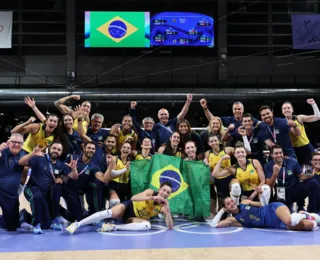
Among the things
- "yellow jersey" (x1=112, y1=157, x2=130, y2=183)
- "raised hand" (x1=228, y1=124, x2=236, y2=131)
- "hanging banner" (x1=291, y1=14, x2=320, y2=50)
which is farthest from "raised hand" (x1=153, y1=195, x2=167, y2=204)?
"hanging banner" (x1=291, y1=14, x2=320, y2=50)

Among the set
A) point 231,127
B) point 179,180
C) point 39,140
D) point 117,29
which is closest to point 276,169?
point 231,127

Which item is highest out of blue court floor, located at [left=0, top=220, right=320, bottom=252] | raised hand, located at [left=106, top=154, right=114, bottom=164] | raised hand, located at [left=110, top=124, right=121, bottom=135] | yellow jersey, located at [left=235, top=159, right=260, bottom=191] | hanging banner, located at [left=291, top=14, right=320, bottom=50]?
hanging banner, located at [left=291, top=14, right=320, bottom=50]

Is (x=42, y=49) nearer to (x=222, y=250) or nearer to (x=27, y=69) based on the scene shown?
(x=27, y=69)

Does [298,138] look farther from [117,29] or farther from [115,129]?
[117,29]

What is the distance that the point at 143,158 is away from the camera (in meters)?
6.81

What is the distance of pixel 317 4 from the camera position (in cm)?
1959

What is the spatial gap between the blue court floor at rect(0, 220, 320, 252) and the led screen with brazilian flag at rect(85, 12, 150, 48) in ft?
40.1

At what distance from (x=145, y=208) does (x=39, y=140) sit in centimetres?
235

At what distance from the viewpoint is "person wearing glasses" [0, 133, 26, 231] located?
550cm

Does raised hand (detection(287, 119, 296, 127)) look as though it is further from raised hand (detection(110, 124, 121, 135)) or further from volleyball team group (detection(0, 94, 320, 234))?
raised hand (detection(110, 124, 121, 135))

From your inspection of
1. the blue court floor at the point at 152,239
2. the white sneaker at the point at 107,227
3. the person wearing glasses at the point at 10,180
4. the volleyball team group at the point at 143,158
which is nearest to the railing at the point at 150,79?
the volleyball team group at the point at 143,158

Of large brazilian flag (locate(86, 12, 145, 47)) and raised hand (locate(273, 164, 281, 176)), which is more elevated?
large brazilian flag (locate(86, 12, 145, 47))

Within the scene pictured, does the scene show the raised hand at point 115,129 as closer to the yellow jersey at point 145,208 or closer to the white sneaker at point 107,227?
the yellow jersey at point 145,208

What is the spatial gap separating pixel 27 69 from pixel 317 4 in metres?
16.7
